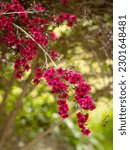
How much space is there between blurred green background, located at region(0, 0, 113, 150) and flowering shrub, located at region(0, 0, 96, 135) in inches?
14.7

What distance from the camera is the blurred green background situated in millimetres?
3584

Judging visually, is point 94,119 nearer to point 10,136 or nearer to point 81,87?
point 10,136

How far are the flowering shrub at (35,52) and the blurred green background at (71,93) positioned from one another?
14.7 inches

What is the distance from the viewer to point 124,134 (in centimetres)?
280

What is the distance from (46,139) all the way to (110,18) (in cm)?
234

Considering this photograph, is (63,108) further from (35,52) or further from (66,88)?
(35,52)

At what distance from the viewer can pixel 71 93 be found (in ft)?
14.4

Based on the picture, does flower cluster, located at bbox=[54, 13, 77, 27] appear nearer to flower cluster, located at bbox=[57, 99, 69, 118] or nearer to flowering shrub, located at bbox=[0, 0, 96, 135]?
flowering shrub, located at bbox=[0, 0, 96, 135]

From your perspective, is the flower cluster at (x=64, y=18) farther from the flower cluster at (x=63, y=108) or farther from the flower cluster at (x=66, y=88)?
the flower cluster at (x=63, y=108)

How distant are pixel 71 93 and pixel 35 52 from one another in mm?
1855

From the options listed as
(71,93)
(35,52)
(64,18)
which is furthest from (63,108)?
(71,93)

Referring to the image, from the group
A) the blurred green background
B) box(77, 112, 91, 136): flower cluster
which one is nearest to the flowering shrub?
box(77, 112, 91, 136): flower cluster

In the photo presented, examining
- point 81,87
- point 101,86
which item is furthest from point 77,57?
point 81,87

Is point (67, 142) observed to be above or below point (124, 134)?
above
